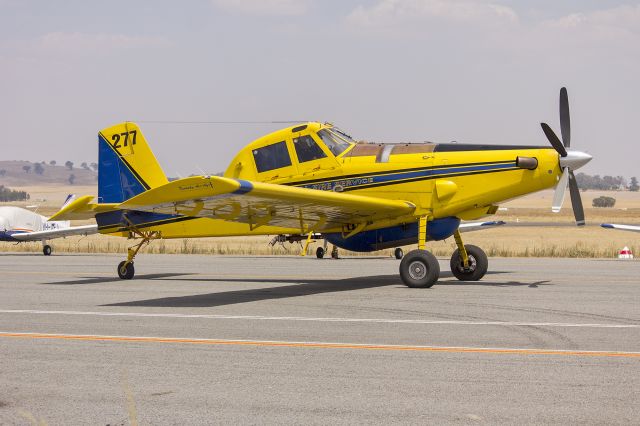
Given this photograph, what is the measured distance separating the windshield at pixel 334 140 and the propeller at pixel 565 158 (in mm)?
4276

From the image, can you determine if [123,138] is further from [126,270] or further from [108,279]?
[108,279]

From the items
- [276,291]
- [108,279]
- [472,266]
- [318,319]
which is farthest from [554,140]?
[108,279]

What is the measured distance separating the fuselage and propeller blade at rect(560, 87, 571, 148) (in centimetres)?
55

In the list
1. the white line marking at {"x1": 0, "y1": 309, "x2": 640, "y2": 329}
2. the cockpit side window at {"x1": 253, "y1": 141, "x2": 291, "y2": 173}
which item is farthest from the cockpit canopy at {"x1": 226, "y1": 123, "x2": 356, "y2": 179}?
the white line marking at {"x1": 0, "y1": 309, "x2": 640, "y2": 329}

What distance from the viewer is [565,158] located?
54.4 ft

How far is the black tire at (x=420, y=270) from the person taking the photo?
16500 millimetres

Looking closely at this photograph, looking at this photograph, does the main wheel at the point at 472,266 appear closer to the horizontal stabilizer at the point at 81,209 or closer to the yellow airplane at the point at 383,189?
the yellow airplane at the point at 383,189

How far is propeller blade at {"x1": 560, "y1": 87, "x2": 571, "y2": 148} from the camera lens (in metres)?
17.1

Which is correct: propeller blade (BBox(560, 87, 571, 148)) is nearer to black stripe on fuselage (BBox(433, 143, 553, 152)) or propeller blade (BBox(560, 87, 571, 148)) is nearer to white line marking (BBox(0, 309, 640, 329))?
black stripe on fuselage (BBox(433, 143, 553, 152))

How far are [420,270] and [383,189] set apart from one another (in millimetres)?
1954

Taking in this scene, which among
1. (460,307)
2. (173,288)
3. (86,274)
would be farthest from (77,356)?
(86,274)

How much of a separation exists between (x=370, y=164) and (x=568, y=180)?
400 centimetres

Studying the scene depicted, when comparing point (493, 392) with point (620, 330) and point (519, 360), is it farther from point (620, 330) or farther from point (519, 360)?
point (620, 330)

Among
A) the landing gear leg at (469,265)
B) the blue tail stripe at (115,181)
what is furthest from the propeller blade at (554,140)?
the blue tail stripe at (115,181)
